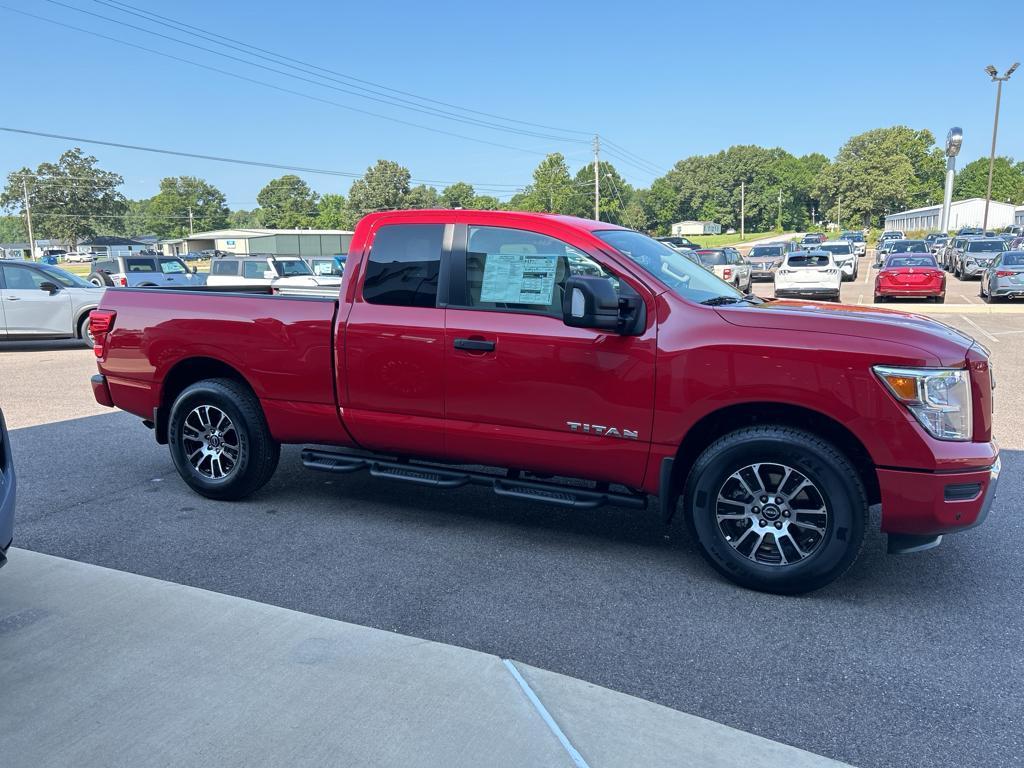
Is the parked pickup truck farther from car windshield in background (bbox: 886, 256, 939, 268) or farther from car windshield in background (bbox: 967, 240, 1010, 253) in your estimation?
car windshield in background (bbox: 967, 240, 1010, 253)

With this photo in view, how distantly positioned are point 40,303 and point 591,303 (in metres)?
14.1

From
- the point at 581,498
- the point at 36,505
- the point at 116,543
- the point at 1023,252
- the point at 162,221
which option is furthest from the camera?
the point at 162,221

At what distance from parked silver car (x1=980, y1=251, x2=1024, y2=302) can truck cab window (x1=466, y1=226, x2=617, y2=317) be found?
21523 millimetres

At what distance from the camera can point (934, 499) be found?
386cm

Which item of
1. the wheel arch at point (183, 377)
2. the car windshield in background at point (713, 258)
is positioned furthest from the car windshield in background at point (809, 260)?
the wheel arch at point (183, 377)

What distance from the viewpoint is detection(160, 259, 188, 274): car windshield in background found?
24344 millimetres

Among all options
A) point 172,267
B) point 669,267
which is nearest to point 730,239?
point 172,267

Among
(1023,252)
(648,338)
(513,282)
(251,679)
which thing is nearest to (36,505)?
(251,679)

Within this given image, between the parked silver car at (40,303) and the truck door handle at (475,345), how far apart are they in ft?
41.0

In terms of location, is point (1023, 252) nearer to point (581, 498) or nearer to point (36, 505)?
point (581, 498)

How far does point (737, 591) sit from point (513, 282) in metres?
2.14

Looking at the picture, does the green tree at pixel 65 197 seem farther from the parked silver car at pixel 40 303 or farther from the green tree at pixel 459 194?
the parked silver car at pixel 40 303

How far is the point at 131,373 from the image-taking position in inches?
233

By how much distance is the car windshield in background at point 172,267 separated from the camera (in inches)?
958
